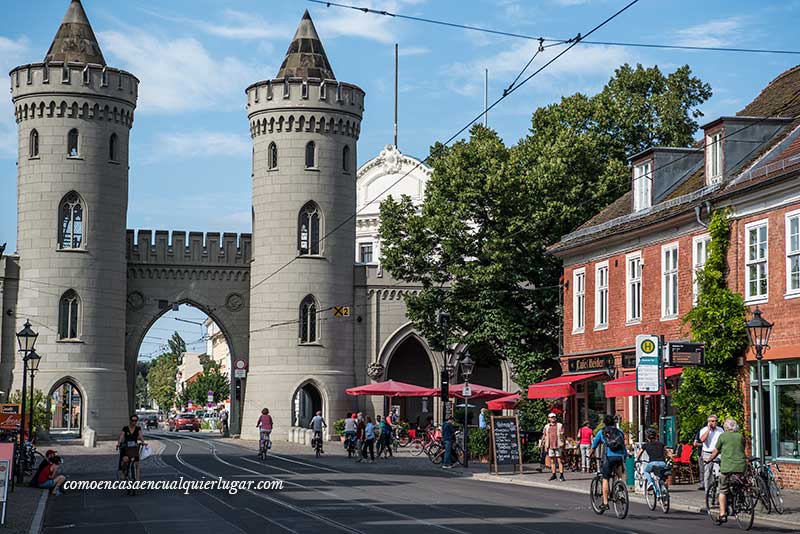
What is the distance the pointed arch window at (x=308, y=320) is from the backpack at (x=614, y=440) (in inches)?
1622

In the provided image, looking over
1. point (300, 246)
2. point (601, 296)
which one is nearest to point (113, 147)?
point (300, 246)

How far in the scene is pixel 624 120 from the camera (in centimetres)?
5088

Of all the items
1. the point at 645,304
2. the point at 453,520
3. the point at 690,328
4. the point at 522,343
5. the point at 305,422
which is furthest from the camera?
the point at 305,422

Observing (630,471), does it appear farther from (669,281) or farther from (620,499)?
(620,499)

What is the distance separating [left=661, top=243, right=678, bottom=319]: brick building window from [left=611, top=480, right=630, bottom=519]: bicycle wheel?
39.3ft

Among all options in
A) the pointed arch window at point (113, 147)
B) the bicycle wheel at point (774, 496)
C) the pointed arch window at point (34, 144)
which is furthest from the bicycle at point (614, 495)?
the pointed arch window at point (34, 144)

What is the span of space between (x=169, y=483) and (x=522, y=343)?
65.0 feet

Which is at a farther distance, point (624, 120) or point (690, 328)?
point (624, 120)

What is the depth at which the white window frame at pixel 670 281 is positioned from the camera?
32688mm

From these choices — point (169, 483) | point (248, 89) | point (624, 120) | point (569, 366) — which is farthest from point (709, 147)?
point (248, 89)

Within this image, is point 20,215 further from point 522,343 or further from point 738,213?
point 738,213

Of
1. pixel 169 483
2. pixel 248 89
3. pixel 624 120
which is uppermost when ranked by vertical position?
pixel 248 89

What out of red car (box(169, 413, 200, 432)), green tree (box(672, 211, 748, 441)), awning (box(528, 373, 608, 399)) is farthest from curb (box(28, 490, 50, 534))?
red car (box(169, 413, 200, 432))

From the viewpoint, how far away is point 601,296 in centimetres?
3784
